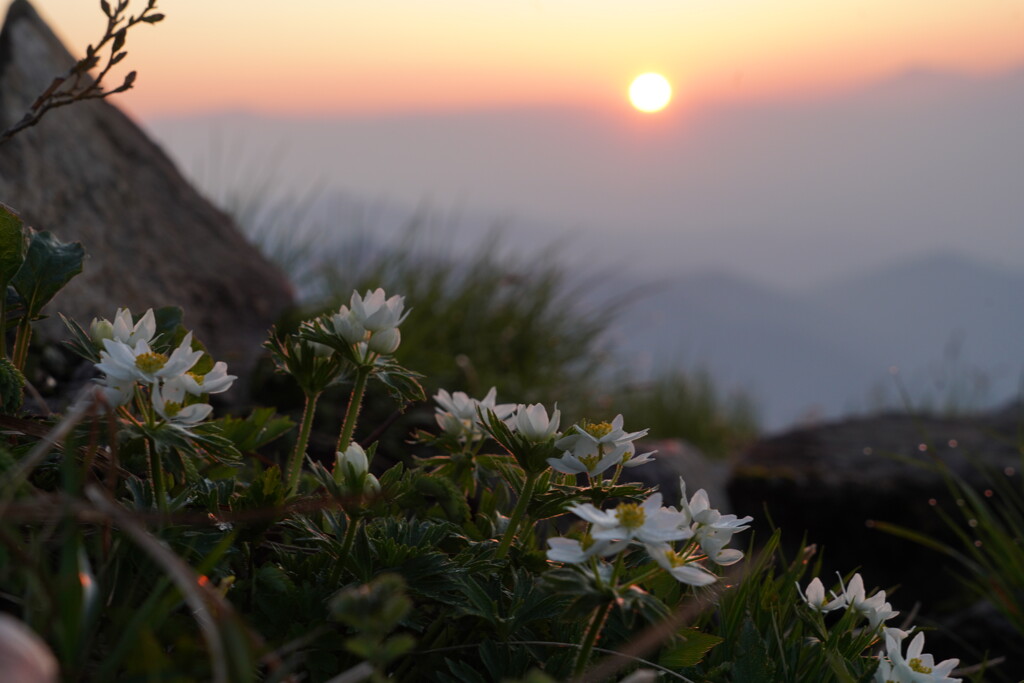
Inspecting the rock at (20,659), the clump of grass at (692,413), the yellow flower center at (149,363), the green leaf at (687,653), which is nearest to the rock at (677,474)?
the green leaf at (687,653)

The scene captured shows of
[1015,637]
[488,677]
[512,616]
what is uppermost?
[512,616]

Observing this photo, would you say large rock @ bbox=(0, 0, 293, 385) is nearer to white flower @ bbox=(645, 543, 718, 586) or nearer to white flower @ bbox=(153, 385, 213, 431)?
white flower @ bbox=(153, 385, 213, 431)

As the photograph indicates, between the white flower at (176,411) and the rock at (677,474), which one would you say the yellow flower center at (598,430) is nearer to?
the white flower at (176,411)

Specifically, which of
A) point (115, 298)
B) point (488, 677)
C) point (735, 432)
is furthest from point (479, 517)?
point (735, 432)

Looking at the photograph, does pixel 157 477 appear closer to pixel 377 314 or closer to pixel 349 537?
pixel 349 537

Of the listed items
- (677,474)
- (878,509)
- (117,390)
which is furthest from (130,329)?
(878,509)

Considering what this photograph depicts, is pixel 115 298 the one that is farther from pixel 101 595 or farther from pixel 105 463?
pixel 101 595
